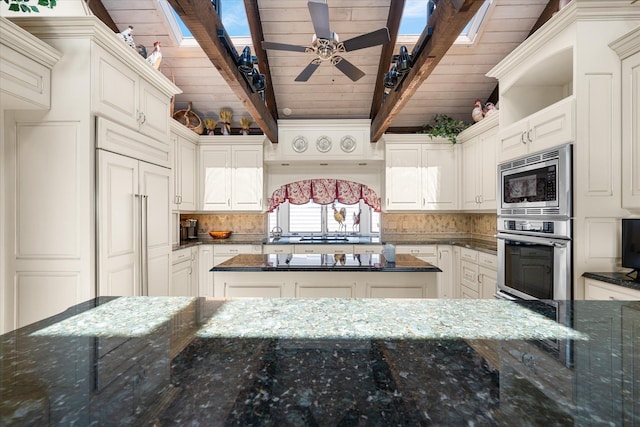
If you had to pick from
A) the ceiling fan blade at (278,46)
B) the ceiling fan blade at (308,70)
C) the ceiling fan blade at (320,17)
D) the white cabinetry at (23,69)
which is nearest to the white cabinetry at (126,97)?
the white cabinetry at (23,69)

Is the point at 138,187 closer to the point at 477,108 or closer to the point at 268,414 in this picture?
the point at 268,414

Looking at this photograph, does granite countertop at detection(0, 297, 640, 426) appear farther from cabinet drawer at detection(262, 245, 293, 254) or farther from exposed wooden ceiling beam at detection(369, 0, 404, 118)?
cabinet drawer at detection(262, 245, 293, 254)

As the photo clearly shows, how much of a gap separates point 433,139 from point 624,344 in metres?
4.35

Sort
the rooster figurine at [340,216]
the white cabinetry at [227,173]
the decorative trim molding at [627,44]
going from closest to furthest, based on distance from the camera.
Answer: the decorative trim molding at [627,44] < the white cabinetry at [227,173] < the rooster figurine at [340,216]

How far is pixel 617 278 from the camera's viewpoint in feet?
6.47

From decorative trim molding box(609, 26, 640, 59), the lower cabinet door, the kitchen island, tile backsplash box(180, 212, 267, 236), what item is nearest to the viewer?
decorative trim molding box(609, 26, 640, 59)

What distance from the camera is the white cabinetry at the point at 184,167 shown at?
431 centimetres

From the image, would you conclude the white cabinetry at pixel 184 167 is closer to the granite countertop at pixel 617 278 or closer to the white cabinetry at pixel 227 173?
the white cabinetry at pixel 227 173

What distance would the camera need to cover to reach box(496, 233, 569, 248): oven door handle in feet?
7.41

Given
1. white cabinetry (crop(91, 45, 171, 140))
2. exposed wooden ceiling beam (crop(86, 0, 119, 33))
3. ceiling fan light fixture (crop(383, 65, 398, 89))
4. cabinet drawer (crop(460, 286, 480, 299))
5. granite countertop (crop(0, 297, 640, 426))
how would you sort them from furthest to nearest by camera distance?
cabinet drawer (crop(460, 286, 480, 299)), exposed wooden ceiling beam (crop(86, 0, 119, 33)), ceiling fan light fixture (crop(383, 65, 398, 89)), white cabinetry (crop(91, 45, 171, 140)), granite countertop (crop(0, 297, 640, 426))

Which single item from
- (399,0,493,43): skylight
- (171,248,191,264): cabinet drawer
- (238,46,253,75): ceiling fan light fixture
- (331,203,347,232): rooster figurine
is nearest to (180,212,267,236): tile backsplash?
(171,248,191,264): cabinet drawer

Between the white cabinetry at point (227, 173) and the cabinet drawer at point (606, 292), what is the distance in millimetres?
3887

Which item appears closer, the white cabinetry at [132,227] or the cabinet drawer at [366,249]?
the white cabinetry at [132,227]

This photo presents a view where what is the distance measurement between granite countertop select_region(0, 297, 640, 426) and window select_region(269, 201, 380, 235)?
14.8ft
